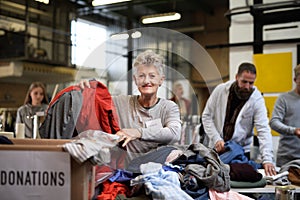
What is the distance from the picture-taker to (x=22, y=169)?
1.17m

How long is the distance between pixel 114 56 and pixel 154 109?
1.36 ft

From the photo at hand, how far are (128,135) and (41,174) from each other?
53cm

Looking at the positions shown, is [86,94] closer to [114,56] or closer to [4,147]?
[114,56]

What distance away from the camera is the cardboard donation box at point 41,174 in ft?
3.78

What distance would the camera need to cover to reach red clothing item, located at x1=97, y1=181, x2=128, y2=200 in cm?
134

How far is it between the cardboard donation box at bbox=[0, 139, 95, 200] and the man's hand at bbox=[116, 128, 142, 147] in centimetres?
42

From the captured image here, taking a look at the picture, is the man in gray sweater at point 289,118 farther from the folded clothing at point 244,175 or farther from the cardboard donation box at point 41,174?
the cardboard donation box at point 41,174

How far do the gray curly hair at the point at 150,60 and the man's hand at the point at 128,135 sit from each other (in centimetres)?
29

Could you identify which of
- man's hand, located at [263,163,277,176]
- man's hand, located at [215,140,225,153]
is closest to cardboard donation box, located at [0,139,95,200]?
man's hand, located at [215,140,225,153]

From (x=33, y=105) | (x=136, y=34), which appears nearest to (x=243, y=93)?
(x=136, y=34)

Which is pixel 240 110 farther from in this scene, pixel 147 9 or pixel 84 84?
pixel 147 9

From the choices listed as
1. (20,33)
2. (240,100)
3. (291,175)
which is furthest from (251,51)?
(20,33)

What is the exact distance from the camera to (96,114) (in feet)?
5.48

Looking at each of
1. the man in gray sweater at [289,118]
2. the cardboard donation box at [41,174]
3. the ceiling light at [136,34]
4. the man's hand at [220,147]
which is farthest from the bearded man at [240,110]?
the cardboard donation box at [41,174]
